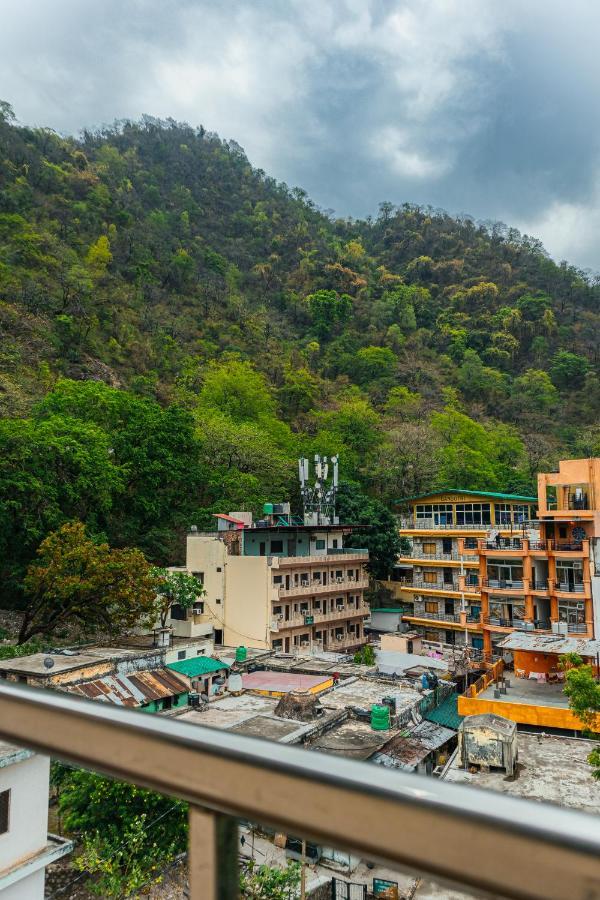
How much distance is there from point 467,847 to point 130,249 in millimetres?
37433

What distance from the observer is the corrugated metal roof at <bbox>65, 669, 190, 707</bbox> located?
991cm

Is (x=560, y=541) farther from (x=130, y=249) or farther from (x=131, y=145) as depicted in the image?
(x=131, y=145)

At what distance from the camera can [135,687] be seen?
10.7 m

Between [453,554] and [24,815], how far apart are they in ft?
54.9

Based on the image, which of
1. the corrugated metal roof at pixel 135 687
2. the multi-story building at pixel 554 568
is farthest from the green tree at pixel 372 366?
the corrugated metal roof at pixel 135 687

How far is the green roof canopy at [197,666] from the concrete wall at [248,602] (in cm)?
334

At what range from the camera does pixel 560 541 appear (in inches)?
632

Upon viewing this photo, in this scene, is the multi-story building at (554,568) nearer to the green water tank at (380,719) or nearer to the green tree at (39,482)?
the green water tank at (380,719)

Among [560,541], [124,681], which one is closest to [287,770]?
[124,681]

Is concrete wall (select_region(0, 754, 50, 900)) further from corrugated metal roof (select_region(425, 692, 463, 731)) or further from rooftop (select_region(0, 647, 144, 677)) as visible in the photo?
corrugated metal roof (select_region(425, 692, 463, 731))

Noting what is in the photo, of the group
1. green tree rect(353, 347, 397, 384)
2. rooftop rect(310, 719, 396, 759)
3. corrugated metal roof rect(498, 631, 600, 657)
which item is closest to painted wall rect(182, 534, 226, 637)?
rooftop rect(310, 719, 396, 759)

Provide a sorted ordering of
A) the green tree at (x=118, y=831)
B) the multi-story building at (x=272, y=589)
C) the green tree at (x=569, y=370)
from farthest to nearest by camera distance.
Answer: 1. the green tree at (x=569, y=370)
2. the multi-story building at (x=272, y=589)
3. the green tree at (x=118, y=831)

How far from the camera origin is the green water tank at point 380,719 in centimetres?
1036

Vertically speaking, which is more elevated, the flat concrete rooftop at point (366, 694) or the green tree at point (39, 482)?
the green tree at point (39, 482)
